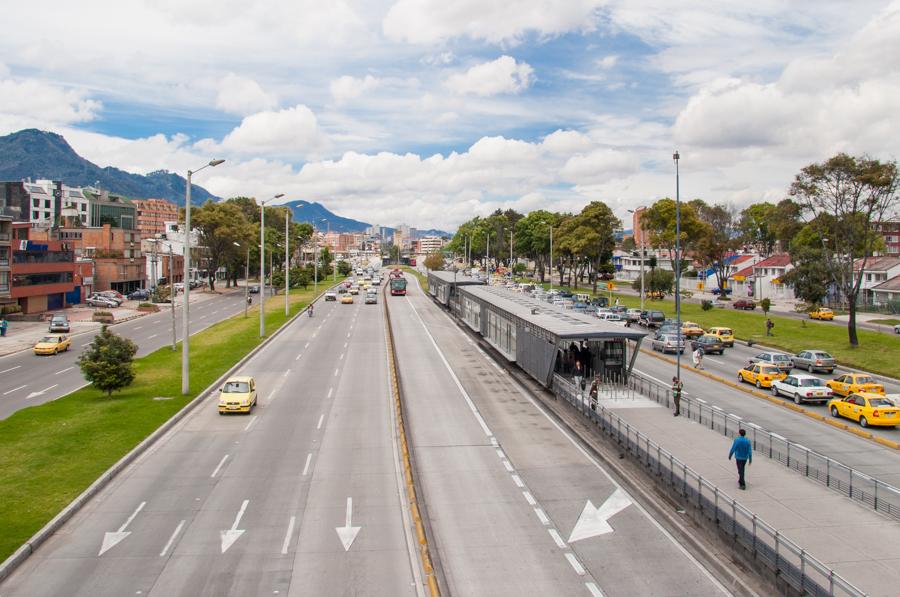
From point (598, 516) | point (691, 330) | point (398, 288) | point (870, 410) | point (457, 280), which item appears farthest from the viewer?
point (398, 288)

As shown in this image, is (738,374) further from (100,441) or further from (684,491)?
(100,441)

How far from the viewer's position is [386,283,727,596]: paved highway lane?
564 inches

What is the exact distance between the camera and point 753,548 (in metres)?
14.1

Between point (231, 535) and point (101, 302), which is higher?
point (101, 302)

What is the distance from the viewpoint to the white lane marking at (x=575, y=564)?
48.1ft

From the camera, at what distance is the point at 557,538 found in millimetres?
16469

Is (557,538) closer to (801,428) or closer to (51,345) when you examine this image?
(801,428)

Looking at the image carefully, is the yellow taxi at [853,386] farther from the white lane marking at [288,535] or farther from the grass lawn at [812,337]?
the white lane marking at [288,535]

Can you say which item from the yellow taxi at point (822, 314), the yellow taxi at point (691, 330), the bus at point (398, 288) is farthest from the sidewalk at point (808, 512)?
the bus at point (398, 288)

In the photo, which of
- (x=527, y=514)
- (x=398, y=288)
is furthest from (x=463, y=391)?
(x=398, y=288)

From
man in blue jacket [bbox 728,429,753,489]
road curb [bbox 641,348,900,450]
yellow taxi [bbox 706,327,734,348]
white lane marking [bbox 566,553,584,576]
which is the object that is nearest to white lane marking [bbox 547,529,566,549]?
white lane marking [bbox 566,553,584,576]

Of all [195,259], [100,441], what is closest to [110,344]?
[100,441]

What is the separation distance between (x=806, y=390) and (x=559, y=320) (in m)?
11.6

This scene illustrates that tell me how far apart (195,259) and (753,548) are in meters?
119
